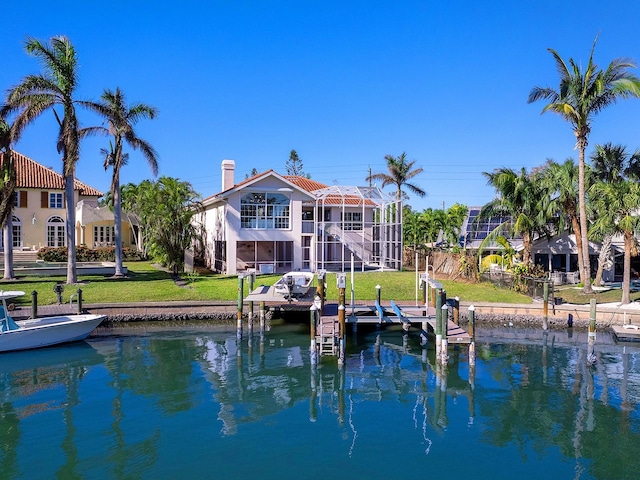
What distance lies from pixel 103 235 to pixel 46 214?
5.24 m

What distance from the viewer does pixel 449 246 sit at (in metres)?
48.1

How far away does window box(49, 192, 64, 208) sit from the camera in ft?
153

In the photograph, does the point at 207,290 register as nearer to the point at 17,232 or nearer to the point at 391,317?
the point at 391,317

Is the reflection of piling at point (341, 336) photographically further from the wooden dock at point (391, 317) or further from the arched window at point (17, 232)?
the arched window at point (17, 232)

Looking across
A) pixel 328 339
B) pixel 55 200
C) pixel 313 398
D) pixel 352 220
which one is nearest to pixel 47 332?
pixel 328 339

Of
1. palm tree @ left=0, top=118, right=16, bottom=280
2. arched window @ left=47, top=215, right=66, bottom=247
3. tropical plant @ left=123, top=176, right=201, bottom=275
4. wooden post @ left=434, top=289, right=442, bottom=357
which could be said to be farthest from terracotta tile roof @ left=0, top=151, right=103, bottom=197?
wooden post @ left=434, top=289, right=442, bottom=357

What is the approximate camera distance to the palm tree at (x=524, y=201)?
3431cm

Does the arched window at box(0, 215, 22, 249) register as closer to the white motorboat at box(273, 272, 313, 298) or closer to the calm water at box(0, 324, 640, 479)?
the calm water at box(0, 324, 640, 479)

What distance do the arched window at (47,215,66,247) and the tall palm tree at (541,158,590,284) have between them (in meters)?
41.8

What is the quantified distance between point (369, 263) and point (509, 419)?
2407 centimetres

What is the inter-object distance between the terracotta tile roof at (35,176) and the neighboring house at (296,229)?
1788 centimetres

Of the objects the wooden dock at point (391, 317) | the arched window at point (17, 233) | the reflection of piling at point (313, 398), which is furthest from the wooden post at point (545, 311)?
the arched window at point (17, 233)

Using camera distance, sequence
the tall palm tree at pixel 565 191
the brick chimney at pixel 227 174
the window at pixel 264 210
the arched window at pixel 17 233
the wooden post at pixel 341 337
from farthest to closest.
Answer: the arched window at pixel 17 233 < the brick chimney at pixel 227 174 < the window at pixel 264 210 < the tall palm tree at pixel 565 191 < the wooden post at pixel 341 337

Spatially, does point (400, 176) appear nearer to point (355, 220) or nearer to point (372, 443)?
point (355, 220)
